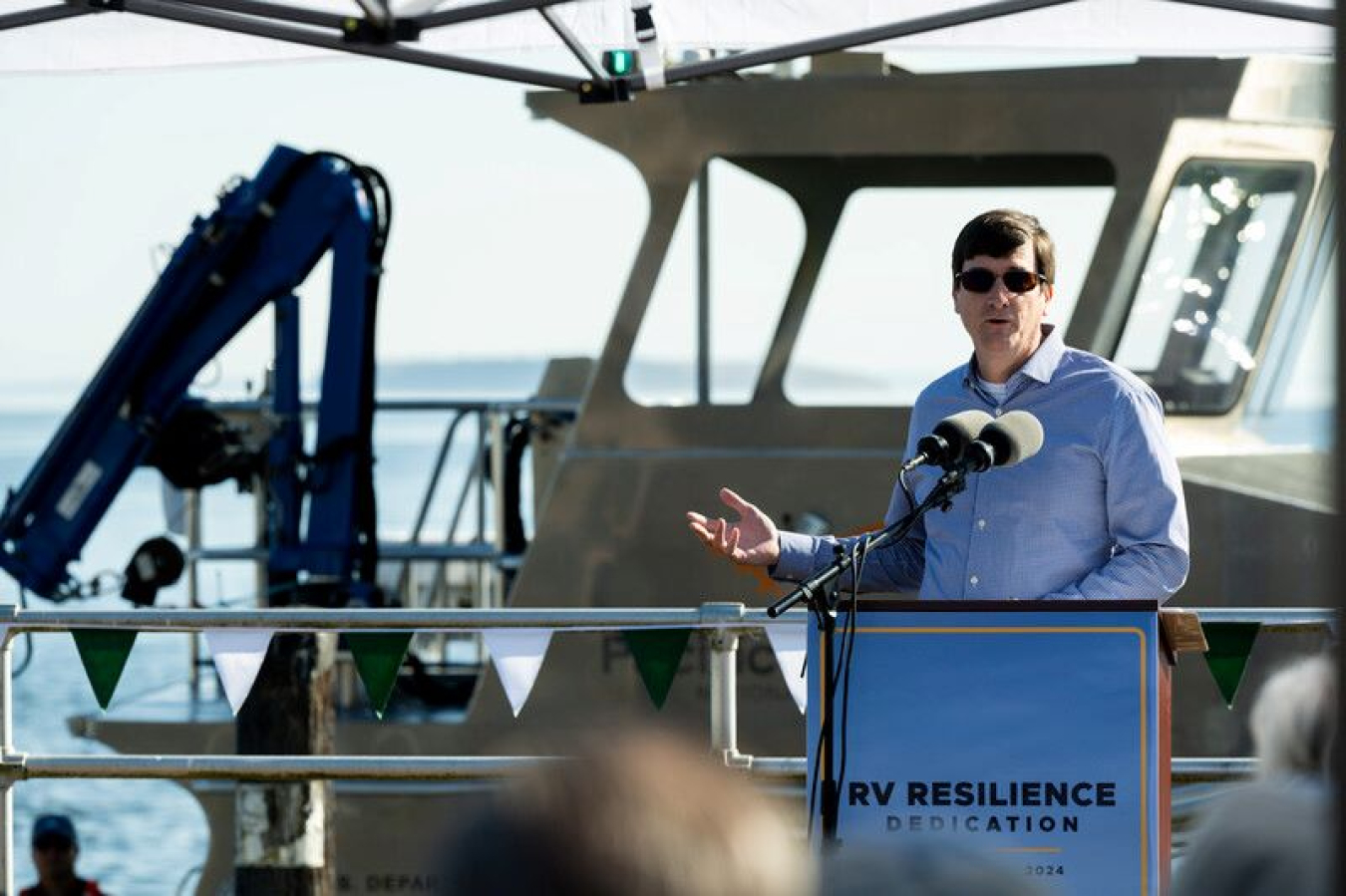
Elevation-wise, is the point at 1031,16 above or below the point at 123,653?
above

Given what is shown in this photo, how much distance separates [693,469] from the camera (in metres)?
10.2

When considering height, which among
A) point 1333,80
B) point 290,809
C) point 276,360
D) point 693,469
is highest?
point 276,360

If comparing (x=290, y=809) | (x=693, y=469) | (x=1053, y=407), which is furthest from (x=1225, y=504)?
(x=1053, y=407)

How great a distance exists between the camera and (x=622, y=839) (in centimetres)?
154

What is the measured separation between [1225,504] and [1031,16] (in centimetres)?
220

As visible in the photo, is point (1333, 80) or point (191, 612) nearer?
point (1333, 80)

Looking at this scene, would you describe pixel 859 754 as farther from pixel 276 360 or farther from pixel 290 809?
pixel 276 360

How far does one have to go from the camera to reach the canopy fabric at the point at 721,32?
8102 millimetres

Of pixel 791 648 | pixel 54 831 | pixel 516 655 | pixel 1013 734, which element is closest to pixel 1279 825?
pixel 1013 734

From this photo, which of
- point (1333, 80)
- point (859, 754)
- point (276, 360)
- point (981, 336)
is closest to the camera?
point (1333, 80)

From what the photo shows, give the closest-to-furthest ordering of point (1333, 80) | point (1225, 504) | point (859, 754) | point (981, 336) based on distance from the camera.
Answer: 1. point (1333, 80)
2. point (859, 754)
3. point (981, 336)
4. point (1225, 504)

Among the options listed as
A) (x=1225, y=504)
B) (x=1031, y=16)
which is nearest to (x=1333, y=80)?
(x=1031, y=16)

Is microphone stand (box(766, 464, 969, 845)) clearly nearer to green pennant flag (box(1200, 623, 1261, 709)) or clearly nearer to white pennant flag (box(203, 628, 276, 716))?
green pennant flag (box(1200, 623, 1261, 709))

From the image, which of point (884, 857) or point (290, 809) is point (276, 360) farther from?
point (884, 857)
